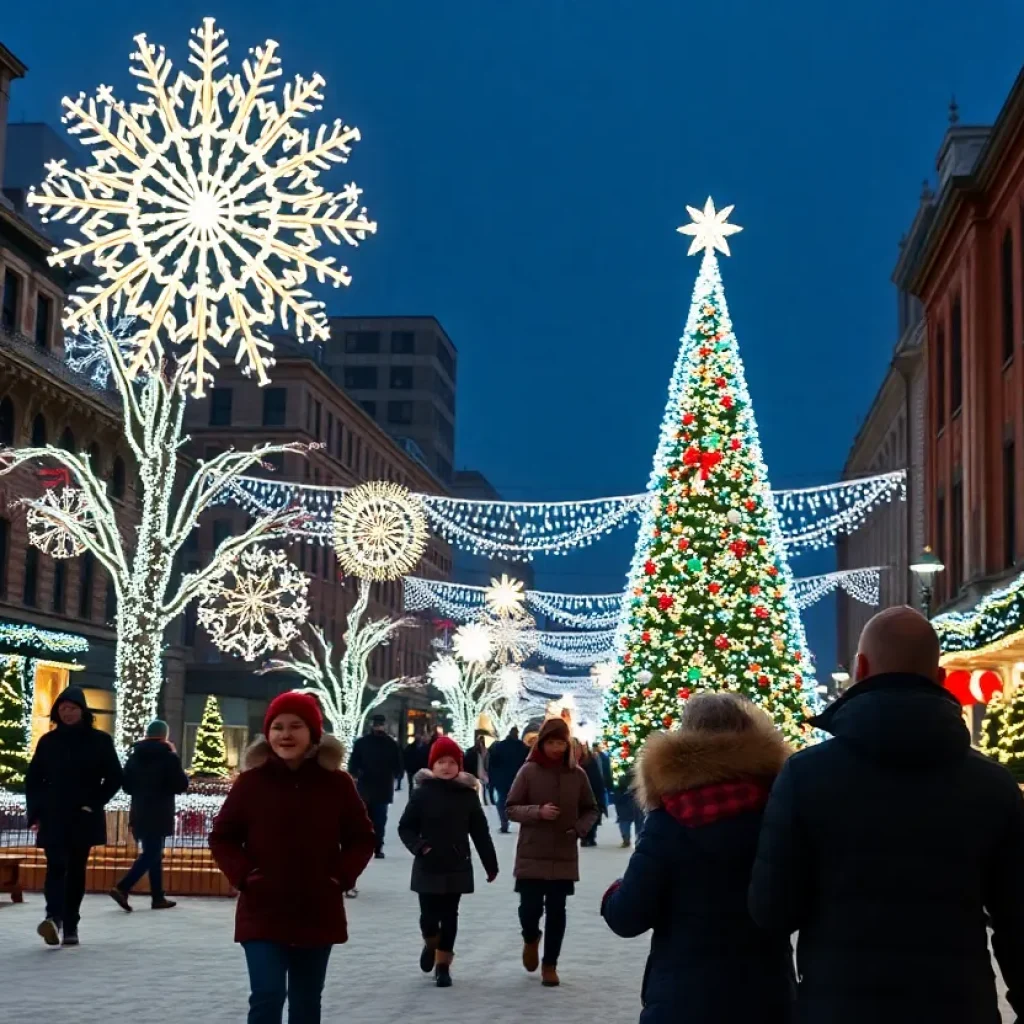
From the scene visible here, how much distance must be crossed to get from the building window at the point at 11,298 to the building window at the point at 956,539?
2471 centimetres

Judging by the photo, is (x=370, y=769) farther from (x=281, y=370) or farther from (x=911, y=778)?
(x=281, y=370)

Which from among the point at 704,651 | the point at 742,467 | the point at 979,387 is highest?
the point at 979,387

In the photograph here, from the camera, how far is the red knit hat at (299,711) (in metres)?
7.11

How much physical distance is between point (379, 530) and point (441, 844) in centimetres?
2405

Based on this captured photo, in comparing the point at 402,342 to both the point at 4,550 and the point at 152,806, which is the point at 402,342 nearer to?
the point at 4,550

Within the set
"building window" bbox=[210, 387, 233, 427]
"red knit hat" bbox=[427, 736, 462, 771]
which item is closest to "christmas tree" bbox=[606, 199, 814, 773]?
"red knit hat" bbox=[427, 736, 462, 771]

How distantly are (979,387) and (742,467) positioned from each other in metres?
10.6

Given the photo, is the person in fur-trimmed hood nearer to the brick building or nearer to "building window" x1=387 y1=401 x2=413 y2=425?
the brick building

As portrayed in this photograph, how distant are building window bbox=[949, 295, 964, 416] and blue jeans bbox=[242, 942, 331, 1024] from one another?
35590 millimetres

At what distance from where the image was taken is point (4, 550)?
45656 millimetres

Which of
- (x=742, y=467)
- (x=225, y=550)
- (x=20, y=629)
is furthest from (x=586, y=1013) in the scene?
(x=20, y=629)

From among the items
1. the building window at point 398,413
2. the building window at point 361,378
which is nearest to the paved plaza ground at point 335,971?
the building window at point 398,413

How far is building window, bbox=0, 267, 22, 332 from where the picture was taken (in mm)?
45625

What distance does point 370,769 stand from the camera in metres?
22.2
